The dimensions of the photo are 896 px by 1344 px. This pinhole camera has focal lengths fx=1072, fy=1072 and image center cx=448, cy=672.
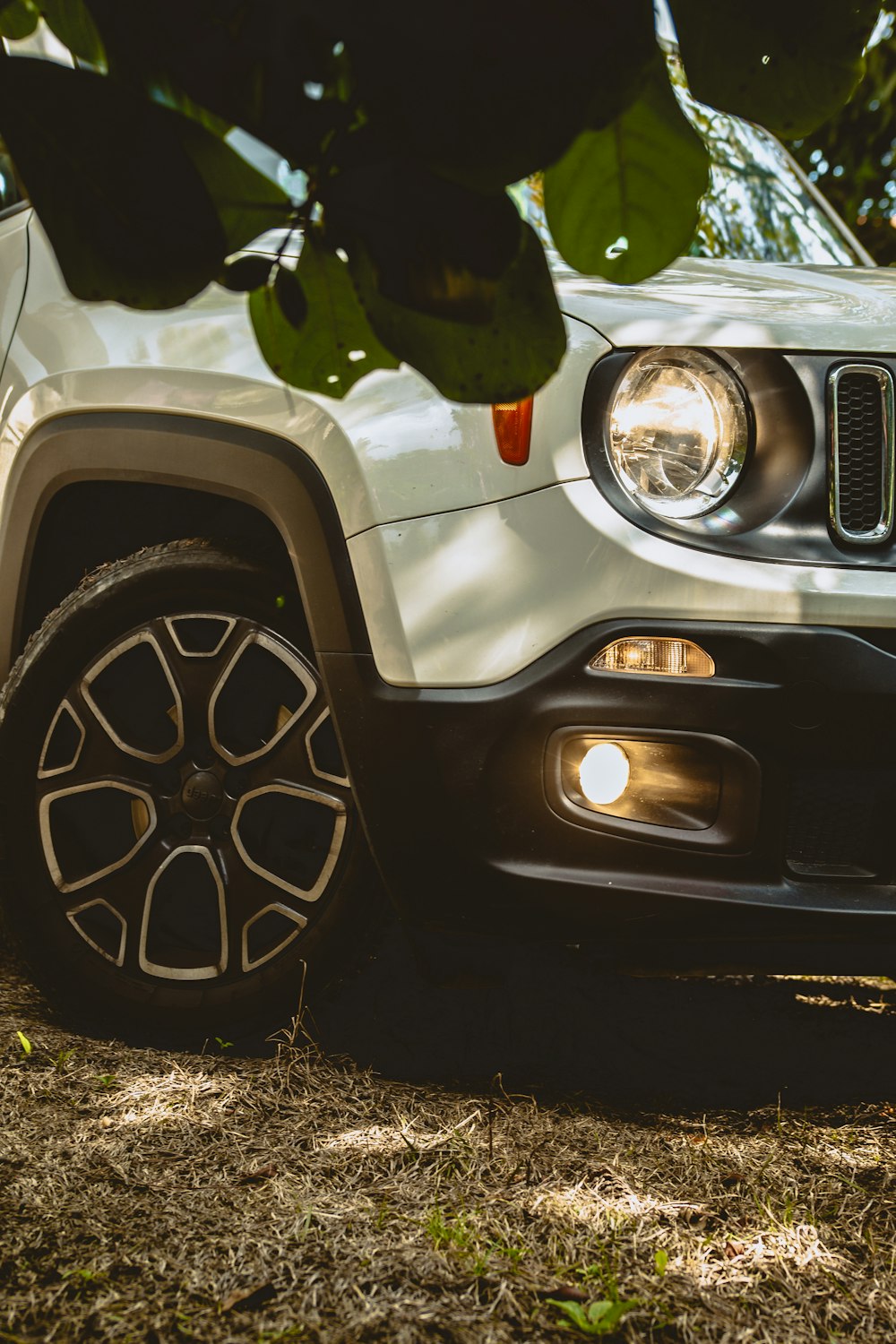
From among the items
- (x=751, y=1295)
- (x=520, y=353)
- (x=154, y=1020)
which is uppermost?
(x=520, y=353)

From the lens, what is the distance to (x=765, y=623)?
168 centimetres

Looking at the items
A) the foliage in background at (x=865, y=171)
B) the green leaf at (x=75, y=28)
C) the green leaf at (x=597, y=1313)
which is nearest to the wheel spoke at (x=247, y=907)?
the green leaf at (x=597, y=1313)

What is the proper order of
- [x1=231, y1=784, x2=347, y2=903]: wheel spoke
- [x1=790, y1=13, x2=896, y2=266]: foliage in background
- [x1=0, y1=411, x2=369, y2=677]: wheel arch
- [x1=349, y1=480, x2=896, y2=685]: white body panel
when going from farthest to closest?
[x1=790, y1=13, x2=896, y2=266]: foliage in background → [x1=231, y1=784, x2=347, y2=903]: wheel spoke → [x1=0, y1=411, x2=369, y2=677]: wheel arch → [x1=349, y1=480, x2=896, y2=685]: white body panel

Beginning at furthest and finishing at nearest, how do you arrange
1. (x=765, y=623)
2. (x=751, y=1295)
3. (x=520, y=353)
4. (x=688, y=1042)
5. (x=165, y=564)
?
(x=688, y=1042) → (x=165, y=564) → (x=765, y=623) → (x=751, y=1295) → (x=520, y=353)

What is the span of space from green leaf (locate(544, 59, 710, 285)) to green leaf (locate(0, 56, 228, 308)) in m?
0.20

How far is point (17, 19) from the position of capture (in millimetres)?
634

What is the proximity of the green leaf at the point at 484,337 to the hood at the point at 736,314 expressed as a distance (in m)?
1.05

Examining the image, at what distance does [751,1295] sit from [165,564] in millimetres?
1522

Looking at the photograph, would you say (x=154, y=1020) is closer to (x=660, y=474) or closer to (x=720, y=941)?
(x=720, y=941)

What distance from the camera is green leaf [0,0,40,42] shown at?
62cm

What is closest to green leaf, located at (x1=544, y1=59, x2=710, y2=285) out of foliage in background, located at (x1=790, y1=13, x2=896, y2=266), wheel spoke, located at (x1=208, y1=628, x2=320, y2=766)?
wheel spoke, located at (x1=208, y1=628, x2=320, y2=766)

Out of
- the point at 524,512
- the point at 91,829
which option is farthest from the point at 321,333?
the point at 91,829

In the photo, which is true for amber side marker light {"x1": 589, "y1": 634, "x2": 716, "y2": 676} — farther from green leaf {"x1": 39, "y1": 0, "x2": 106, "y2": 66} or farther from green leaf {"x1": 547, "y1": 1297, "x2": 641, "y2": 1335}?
green leaf {"x1": 39, "y1": 0, "x2": 106, "y2": 66}

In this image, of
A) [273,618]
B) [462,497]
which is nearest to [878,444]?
[462,497]
